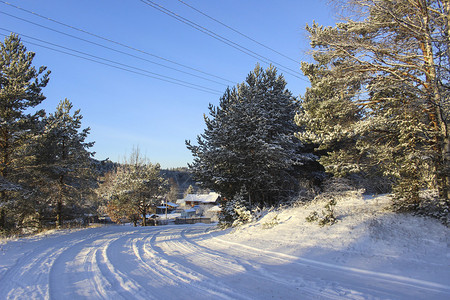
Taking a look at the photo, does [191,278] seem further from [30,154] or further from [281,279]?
[30,154]

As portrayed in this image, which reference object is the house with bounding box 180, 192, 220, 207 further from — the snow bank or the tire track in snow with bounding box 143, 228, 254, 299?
the tire track in snow with bounding box 143, 228, 254, 299

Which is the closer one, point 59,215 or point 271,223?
point 271,223

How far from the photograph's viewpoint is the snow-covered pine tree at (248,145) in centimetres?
1622

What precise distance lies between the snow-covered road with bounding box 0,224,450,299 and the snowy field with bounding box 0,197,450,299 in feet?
0.06

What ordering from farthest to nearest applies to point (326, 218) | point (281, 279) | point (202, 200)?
point (202, 200), point (326, 218), point (281, 279)

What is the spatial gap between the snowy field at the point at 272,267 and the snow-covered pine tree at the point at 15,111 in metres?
7.65

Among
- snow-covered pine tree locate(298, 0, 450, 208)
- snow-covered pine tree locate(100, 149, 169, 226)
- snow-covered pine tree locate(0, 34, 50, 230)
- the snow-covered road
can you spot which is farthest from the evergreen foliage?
snow-covered pine tree locate(298, 0, 450, 208)

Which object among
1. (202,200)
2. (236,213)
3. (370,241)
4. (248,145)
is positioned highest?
(248,145)

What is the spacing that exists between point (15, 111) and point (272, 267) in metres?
17.4

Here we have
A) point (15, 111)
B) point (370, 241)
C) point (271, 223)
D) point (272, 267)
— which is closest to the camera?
point (272, 267)

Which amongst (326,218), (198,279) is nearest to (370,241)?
(326,218)

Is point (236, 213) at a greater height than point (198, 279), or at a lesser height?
lesser

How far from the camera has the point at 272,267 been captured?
21.2 feet

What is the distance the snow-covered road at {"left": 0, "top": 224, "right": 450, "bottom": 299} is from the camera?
4.65 m
